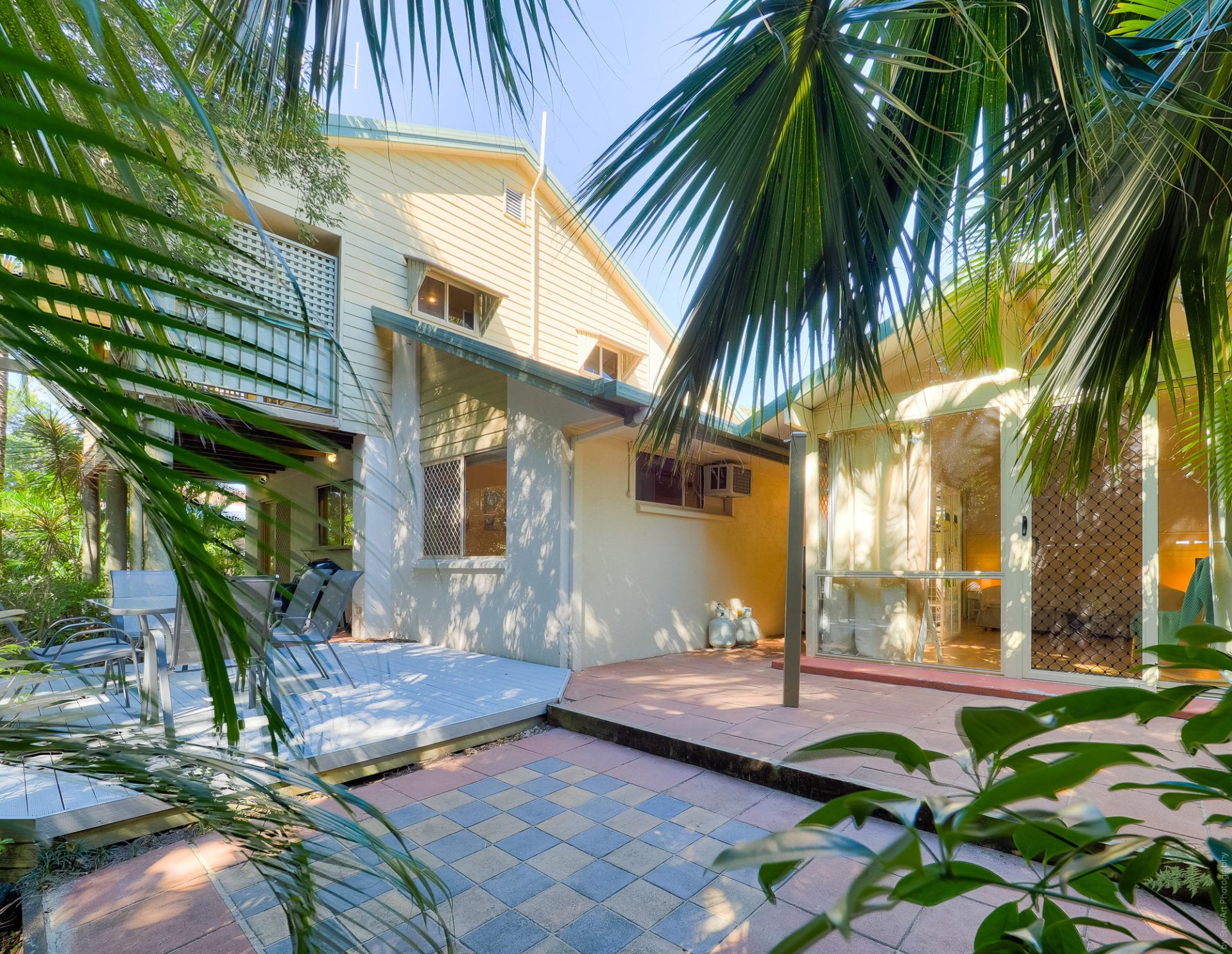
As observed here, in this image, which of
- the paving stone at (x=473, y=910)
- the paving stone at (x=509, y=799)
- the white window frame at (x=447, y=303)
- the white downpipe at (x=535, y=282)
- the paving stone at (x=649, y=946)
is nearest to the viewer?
the paving stone at (x=649, y=946)

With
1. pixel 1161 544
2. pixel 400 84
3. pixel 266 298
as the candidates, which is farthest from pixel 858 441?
pixel 266 298

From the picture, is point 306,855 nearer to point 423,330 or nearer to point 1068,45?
point 1068,45

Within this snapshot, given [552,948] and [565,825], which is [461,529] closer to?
[565,825]

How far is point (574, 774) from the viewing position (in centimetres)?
328

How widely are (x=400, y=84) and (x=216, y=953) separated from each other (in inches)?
94.1

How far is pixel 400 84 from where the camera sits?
1.08 metres

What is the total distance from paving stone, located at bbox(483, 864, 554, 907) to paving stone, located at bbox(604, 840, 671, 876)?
27 cm

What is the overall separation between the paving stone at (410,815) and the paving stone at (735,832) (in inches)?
50.0

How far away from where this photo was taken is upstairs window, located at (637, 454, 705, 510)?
6.41m

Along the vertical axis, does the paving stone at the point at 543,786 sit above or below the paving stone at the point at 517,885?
below

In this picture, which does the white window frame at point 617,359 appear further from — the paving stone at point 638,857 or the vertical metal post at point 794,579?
the paving stone at point 638,857

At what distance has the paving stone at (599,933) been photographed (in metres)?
1.88

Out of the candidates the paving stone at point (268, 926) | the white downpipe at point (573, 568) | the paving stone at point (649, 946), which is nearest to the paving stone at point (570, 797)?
the paving stone at point (649, 946)

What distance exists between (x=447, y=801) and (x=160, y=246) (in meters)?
2.87
